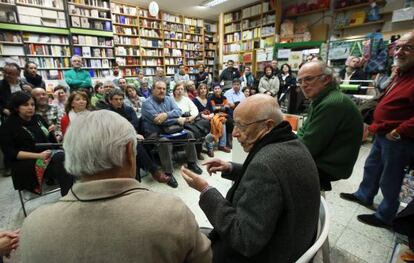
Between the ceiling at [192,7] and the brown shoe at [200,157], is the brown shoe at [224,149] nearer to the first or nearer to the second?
the brown shoe at [200,157]

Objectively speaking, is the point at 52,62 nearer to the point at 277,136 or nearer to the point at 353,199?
the point at 277,136

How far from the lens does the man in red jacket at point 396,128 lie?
5.06 feet

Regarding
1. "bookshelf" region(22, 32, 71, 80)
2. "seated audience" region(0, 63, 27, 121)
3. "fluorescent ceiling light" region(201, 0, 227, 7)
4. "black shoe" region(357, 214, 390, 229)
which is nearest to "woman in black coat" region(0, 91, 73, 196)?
"seated audience" region(0, 63, 27, 121)

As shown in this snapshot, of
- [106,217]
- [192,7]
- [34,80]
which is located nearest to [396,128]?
[106,217]

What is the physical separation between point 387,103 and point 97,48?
6.85 metres

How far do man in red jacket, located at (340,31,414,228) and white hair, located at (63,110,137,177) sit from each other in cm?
179

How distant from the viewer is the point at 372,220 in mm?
1895

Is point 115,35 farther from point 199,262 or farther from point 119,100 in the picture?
point 199,262

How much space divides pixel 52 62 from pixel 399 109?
6.91 m

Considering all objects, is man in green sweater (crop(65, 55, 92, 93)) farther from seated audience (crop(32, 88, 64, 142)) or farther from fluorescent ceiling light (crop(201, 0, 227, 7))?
fluorescent ceiling light (crop(201, 0, 227, 7))

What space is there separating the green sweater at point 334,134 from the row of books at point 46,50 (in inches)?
255

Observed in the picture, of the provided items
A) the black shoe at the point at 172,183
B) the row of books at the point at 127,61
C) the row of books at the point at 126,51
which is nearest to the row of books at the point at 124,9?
the row of books at the point at 126,51

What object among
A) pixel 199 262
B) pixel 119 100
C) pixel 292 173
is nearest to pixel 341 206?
pixel 292 173

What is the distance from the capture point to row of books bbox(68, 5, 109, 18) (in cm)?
572
